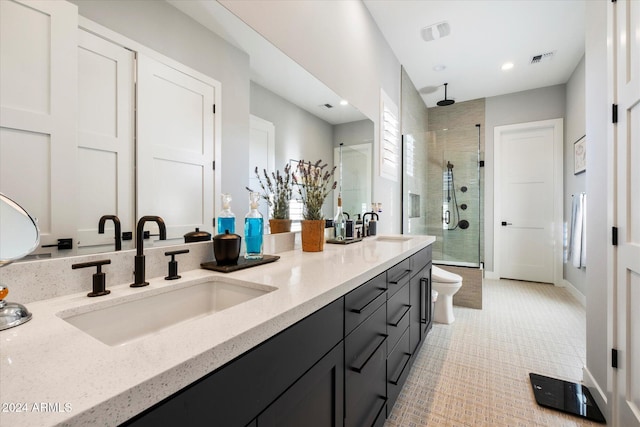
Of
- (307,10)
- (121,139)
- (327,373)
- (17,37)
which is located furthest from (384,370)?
(307,10)

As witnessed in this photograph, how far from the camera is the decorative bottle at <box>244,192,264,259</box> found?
52.7 inches

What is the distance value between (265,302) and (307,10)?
1944mm

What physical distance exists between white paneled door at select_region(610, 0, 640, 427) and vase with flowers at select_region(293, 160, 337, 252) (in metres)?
1.46

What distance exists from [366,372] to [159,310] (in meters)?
0.80

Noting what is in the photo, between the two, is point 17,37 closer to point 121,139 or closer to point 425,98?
point 121,139

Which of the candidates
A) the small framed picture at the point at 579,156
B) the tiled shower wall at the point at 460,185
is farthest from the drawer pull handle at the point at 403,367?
the small framed picture at the point at 579,156

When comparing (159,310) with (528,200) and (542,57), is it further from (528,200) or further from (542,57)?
(528,200)

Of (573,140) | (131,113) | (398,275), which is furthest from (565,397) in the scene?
(573,140)

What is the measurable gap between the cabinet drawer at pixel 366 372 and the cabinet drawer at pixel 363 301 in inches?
1.3

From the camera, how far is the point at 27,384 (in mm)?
399

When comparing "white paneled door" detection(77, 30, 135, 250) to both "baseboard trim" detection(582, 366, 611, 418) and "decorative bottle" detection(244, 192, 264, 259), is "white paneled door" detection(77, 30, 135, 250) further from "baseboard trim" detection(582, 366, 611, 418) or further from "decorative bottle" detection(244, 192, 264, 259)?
"baseboard trim" detection(582, 366, 611, 418)

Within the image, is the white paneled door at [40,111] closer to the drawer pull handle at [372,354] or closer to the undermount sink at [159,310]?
the undermount sink at [159,310]

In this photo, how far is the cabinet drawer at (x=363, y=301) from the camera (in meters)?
1.02

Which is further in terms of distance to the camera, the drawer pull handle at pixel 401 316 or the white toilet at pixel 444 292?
the white toilet at pixel 444 292
